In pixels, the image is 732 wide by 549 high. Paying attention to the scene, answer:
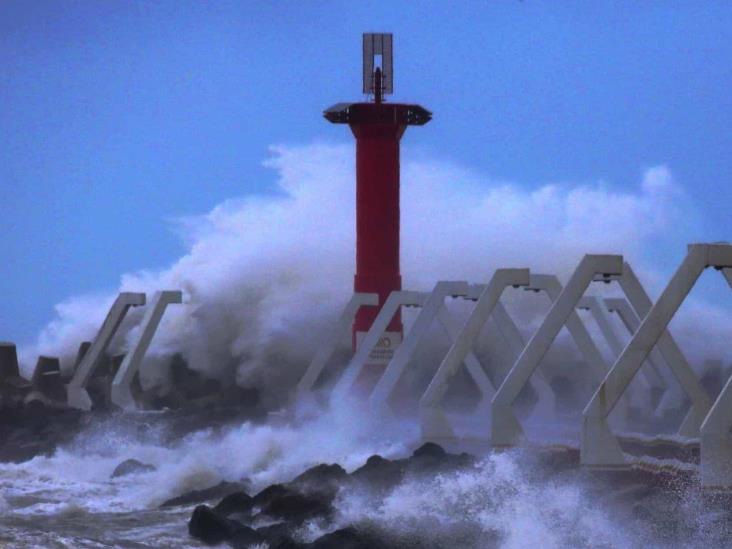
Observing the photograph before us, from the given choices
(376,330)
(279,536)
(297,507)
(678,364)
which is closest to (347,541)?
(279,536)

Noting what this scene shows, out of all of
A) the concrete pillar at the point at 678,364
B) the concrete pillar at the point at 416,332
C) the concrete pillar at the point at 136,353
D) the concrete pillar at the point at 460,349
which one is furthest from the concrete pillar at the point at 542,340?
the concrete pillar at the point at 136,353

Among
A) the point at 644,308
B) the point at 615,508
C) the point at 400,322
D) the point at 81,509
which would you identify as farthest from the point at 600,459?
the point at 400,322

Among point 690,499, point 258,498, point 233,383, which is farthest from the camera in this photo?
point 233,383

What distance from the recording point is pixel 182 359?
39656 millimetres

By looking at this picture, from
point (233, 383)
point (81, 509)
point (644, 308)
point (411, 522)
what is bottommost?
point (233, 383)

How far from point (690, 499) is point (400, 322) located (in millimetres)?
16827

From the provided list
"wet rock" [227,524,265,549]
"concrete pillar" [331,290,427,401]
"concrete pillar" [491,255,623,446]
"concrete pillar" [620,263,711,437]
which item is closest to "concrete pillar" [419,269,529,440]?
"concrete pillar" [620,263,711,437]

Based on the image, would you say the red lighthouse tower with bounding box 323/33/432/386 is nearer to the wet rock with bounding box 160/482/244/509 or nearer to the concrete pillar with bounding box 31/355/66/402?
the concrete pillar with bounding box 31/355/66/402

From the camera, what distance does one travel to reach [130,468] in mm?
26953

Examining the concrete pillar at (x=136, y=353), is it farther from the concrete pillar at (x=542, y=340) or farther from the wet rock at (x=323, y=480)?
the concrete pillar at (x=542, y=340)

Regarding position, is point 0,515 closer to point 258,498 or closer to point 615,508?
point 258,498

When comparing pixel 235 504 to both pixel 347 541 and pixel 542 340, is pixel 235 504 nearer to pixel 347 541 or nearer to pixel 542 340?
pixel 347 541

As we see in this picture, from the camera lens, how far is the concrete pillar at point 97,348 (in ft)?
112

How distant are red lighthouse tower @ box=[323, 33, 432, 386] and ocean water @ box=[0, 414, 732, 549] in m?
4.16
